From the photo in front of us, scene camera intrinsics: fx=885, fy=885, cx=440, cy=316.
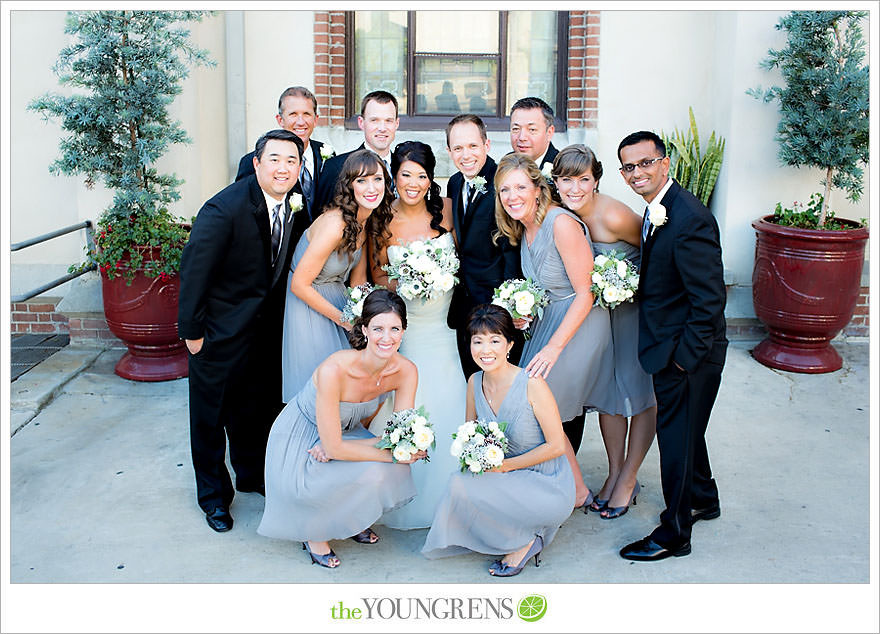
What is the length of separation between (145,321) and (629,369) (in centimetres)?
386

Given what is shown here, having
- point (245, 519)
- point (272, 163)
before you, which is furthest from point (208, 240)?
point (245, 519)

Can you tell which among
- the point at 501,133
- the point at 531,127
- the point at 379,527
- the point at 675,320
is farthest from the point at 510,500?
the point at 501,133

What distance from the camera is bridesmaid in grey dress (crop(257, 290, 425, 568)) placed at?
419cm

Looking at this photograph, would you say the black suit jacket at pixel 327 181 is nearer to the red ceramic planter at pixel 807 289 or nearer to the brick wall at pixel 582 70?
the brick wall at pixel 582 70

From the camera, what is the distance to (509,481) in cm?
418

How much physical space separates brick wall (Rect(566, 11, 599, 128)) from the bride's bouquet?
424 centimetres

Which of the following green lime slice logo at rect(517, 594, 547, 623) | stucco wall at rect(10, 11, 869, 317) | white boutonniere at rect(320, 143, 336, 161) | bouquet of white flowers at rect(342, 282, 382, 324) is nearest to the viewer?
green lime slice logo at rect(517, 594, 547, 623)

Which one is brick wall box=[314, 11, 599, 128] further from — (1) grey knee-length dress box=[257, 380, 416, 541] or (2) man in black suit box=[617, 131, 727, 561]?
(1) grey knee-length dress box=[257, 380, 416, 541]

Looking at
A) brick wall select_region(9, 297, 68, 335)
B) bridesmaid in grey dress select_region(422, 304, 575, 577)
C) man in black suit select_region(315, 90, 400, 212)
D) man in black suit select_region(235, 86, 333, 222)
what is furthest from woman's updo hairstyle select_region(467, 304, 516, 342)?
brick wall select_region(9, 297, 68, 335)

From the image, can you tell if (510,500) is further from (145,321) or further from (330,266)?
(145,321)

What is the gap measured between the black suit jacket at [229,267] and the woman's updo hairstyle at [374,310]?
0.68 metres

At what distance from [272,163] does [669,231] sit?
199cm

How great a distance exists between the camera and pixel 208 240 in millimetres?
4414

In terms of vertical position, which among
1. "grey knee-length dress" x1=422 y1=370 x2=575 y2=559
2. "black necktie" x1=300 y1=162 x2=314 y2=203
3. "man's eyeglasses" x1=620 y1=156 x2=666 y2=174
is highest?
"man's eyeglasses" x1=620 y1=156 x2=666 y2=174
